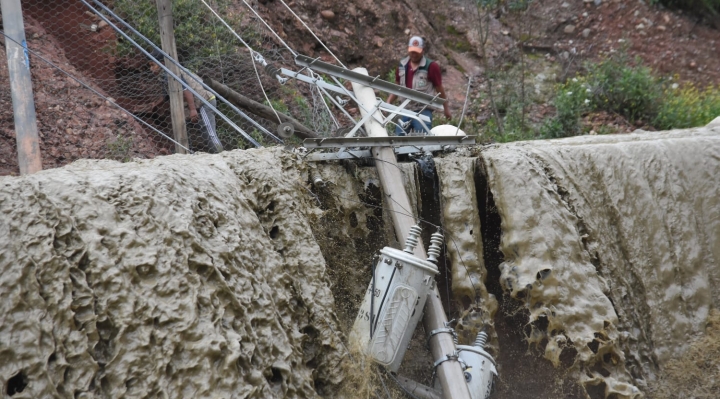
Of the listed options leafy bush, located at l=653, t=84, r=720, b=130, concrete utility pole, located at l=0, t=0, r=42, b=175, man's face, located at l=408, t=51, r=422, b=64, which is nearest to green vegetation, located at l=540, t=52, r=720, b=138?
leafy bush, located at l=653, t=84, r=720, b=130

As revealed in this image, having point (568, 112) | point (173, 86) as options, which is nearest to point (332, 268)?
point (173, 86)

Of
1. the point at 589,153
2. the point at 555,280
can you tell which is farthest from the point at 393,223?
the point at 589,153

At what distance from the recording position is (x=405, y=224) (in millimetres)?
5004

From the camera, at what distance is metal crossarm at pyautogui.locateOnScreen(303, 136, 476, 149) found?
495 centimetres

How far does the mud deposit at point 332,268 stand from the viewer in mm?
3197

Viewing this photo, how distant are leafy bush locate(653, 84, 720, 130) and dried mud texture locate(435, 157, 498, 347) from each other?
502 cm

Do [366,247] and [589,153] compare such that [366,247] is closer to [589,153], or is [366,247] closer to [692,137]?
[589,153]

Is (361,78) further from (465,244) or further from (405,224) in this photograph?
(465,244)

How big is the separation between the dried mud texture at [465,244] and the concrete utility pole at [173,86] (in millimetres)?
2157

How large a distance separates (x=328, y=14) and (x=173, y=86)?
4168mm

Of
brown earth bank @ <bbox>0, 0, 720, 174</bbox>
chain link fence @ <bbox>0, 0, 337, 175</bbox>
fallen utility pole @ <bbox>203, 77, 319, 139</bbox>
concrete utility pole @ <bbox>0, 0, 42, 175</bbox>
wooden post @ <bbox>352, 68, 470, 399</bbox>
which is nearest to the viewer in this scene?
wooden post @ <bbox>352, 68, 470, 399</bbox>

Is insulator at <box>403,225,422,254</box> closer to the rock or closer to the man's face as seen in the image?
the man's face

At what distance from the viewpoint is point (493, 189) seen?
18.2 ft

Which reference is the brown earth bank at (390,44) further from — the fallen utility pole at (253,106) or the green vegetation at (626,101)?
the fallen utility pole at (253,106)
